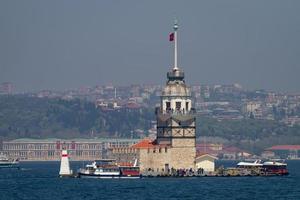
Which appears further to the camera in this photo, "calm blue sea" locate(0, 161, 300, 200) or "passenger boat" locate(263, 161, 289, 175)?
"passenger boat" locate(263, 161, 289, 175)

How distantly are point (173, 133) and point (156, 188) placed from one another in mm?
17331

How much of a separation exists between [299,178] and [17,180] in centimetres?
2689

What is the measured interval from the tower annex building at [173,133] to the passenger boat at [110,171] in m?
1.24

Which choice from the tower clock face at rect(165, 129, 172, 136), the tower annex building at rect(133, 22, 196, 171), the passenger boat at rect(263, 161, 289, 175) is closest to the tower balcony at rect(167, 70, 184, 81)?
the tower annex building at rect(133, 22, 196, 171)

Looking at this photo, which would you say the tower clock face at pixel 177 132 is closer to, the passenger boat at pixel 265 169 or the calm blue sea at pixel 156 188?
the calm blue sea at pixel 156 188

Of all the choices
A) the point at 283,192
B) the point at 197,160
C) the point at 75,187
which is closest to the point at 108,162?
the point at 197,160

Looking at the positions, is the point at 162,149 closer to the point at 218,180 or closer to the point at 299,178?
the point at 218,180

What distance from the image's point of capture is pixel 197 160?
129 m

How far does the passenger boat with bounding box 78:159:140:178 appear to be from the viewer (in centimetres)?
12812

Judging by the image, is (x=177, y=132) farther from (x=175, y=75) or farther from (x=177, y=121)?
(x=175, y=75)

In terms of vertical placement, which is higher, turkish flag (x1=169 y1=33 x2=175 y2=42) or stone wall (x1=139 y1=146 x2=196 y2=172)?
turkish flag (x1=169 y1=33 x2=175 y2=42)

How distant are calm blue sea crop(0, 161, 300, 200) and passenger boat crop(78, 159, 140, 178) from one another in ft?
7.70

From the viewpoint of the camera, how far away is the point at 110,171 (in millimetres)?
130750

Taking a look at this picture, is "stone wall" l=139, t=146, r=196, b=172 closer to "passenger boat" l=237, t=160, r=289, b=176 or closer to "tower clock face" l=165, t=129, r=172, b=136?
"tower clock face" l=165, t=129, r=172, b=136
